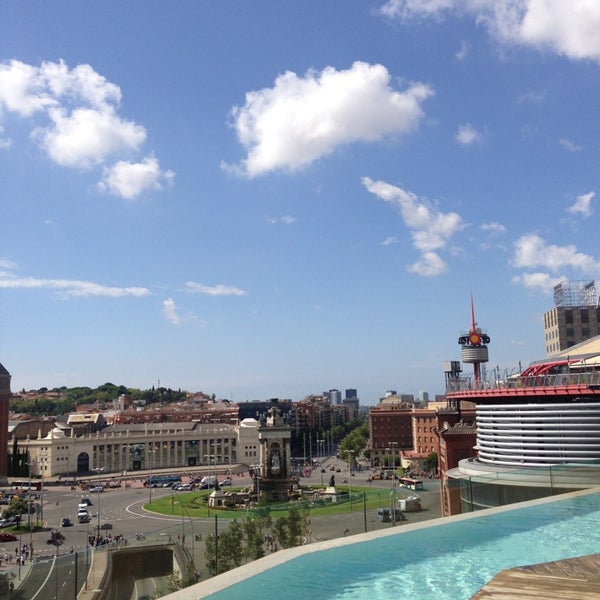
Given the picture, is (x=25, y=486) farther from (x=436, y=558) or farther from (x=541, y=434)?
(x=436, y=558)

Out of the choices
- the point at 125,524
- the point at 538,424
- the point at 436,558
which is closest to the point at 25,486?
the point at 125,524

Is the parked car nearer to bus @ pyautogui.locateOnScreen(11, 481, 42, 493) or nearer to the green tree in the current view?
bus @ pyautogui.locateOnScreen(11, 481, 42, 493)

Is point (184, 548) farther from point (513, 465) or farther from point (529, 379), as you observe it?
point (529, 379)

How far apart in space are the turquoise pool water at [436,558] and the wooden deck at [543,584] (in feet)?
11.6

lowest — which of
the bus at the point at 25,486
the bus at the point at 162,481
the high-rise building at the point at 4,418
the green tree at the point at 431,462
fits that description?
the bus at the point at 162,481

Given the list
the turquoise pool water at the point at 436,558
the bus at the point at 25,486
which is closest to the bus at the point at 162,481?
the bus at the point at 25,486

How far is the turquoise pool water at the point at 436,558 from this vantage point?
12.4 meters

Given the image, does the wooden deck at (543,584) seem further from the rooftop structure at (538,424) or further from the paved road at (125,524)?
the rooftop structure at (538,424)

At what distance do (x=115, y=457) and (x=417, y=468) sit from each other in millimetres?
59887

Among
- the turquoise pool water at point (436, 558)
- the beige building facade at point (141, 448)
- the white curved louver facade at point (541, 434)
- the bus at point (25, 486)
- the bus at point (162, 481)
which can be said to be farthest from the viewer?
the beige building facade at point (141, 448)

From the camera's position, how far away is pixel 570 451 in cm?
2936

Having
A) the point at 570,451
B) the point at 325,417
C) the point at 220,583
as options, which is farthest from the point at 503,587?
the point at 325,417

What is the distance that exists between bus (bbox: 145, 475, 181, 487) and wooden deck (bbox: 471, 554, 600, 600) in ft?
311

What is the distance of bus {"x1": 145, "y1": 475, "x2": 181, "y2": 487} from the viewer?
97.6 m
